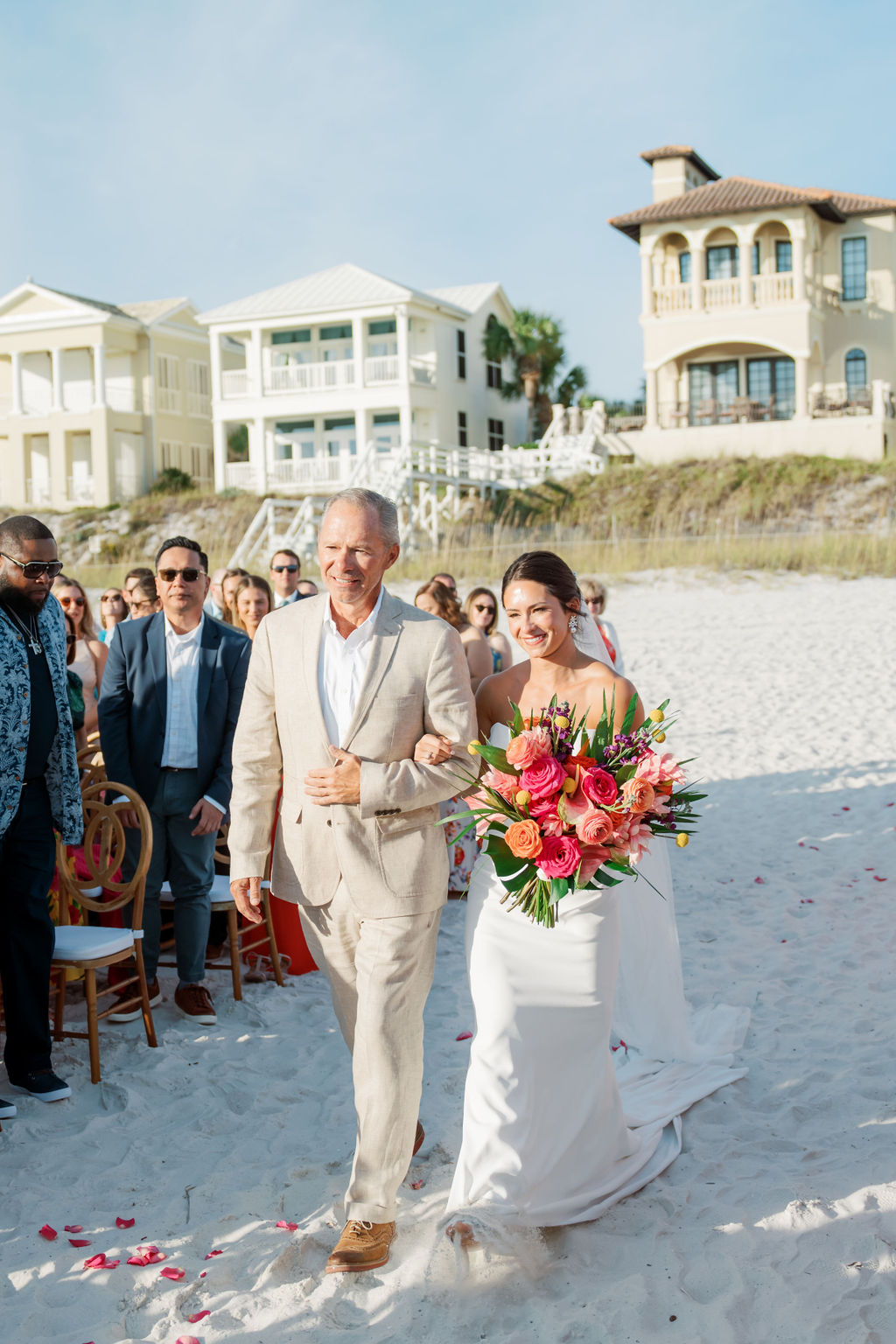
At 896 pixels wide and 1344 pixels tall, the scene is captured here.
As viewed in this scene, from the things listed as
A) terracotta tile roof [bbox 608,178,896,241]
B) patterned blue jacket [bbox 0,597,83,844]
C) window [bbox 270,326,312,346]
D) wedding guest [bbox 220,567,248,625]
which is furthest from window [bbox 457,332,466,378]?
patterned blue jacket [bbox 0,597,83,844]

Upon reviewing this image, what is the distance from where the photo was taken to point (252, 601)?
24.5 feet

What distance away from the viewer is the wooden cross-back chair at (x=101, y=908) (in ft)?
16.1

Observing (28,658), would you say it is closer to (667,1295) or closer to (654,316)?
(667,1295)

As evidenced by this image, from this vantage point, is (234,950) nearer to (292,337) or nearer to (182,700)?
(182,700)

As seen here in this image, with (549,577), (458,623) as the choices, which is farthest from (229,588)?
(549,577)

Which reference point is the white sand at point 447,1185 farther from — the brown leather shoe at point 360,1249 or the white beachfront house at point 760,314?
the white beachfront house at point 760,314

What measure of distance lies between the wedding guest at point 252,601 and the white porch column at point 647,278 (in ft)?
103

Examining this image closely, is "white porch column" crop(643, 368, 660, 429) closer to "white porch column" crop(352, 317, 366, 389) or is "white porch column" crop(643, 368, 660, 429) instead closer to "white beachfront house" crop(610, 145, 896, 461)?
"white beachfront house" crop(610, 145, 896, 461)

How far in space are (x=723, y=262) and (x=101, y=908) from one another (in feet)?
117

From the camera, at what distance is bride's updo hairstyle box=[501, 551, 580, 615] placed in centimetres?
412

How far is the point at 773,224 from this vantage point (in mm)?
35969

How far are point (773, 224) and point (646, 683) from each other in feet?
83.2

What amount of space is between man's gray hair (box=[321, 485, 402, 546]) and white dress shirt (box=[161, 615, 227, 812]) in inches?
87.4

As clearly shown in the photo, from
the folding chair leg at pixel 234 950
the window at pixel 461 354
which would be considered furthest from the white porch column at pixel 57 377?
the folding chair leg at pixel 234 950
